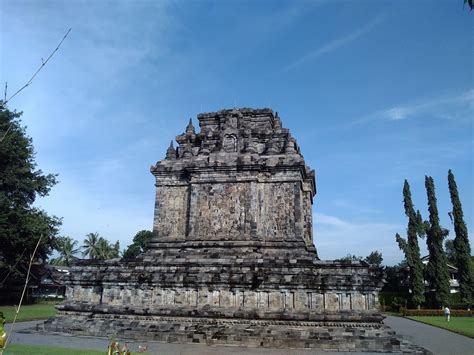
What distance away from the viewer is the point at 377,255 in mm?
96438

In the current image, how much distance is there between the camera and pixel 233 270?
17297 millimetres

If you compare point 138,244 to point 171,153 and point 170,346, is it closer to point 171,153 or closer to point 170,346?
point 171,153

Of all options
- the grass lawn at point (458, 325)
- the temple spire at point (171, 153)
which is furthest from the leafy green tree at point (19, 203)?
Answer: the grass lawn at point (458, 325)

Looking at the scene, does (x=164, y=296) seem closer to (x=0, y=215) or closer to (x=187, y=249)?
(x=187, y=249)

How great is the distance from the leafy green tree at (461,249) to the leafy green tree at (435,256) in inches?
58.5

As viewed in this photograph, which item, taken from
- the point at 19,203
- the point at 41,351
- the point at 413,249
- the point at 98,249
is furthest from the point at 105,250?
the point at 41,351

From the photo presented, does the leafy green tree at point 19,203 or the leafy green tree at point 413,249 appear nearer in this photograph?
the leafy green tree at point 19,203

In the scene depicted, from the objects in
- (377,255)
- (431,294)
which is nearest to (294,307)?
(431,294)

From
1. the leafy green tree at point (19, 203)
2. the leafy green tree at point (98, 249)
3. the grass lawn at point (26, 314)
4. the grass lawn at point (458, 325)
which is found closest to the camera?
the grass lawn at point (458, 325)

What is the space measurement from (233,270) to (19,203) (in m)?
27.6

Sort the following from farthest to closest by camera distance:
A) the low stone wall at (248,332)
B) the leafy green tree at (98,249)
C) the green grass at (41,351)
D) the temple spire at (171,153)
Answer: the leafy green tree at (98,249), the temple spire at (171,153), the low stone wall at (248,332), the green grass at (41,351)

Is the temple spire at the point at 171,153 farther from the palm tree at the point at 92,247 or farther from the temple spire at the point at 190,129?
the palm tree at the point at 92,247

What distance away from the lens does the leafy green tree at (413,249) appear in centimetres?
4534

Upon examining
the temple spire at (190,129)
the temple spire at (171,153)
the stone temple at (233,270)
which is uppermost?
the temple spire at (190,129)
